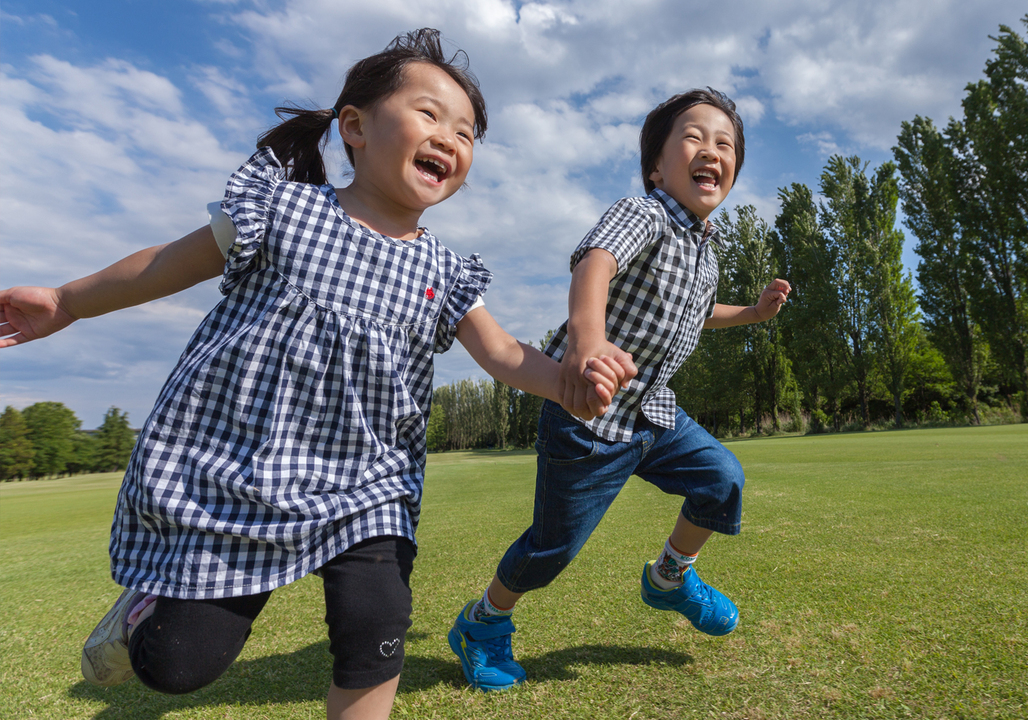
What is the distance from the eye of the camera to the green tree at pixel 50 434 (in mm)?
25188

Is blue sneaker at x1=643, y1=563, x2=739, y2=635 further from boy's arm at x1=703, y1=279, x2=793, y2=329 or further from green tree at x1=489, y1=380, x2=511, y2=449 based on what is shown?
green tree at x1=489, y1=380, x2=511, y2=449

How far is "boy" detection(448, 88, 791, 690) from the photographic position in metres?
2.13

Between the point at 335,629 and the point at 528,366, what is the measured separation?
0.80 m

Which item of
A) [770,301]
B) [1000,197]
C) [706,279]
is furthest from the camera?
[1000,197]

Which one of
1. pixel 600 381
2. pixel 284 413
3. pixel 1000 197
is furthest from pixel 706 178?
pixel 1000 197

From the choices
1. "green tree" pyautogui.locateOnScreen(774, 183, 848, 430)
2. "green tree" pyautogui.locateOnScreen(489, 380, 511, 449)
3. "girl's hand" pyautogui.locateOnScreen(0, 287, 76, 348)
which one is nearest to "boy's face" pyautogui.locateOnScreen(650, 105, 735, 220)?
"girl's hand" pyautogui.locateOnScreen(0, 287, 76, 348)

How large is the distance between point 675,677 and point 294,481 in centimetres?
134

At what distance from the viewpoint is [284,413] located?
1.56 meters

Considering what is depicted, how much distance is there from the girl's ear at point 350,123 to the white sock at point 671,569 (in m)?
1.87

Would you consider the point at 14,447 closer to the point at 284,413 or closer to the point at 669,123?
the point at 284,413

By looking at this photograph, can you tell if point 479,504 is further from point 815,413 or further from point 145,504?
point 815,413

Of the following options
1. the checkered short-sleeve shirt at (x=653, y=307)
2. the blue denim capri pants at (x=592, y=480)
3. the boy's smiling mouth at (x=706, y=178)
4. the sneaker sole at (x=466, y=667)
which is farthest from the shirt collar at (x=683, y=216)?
the sneaker sole at (x=466, y=667)

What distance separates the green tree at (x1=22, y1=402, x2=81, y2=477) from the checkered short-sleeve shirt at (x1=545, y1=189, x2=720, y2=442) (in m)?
30.0

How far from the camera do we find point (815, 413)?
105ft
